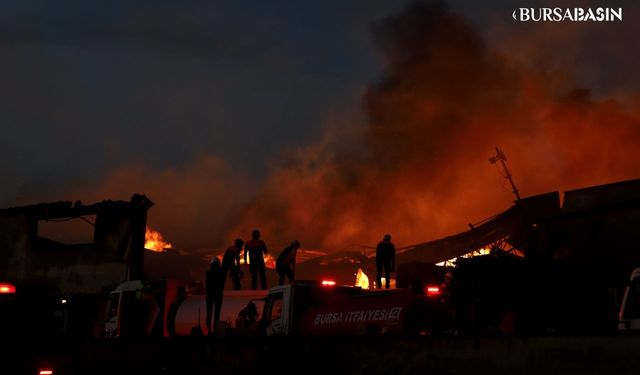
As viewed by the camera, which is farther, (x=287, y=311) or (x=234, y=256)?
(x=234, y=256)

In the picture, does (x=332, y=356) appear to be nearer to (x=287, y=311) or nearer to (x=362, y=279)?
(x=287, y=311)

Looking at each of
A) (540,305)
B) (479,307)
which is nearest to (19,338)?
(479,307)

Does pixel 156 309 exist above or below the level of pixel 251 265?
below

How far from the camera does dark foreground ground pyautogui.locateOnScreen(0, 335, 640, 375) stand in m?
9.17

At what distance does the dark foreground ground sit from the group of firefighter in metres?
2.67

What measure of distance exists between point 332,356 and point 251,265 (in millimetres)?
11875

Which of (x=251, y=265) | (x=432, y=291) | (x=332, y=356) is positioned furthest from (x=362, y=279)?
(x=332, y=356)

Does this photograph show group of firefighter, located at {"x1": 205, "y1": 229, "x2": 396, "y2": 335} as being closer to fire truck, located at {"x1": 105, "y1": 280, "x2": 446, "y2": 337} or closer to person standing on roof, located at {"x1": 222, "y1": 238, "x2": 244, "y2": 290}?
person standing on roof, located at {"x1": 222, "y1": 238, "x2": 244, "y2": 290}

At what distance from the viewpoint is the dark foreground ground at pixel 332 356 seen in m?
9.17

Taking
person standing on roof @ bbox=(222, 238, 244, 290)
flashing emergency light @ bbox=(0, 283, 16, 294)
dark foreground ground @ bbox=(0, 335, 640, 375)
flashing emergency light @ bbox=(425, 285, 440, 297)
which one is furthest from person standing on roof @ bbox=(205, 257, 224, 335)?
flashing emergency light @ bbox=(425, 285, 440, 297)

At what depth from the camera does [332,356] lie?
1230cm

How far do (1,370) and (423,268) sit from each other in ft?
42.8

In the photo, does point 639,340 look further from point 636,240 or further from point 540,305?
point 636,240

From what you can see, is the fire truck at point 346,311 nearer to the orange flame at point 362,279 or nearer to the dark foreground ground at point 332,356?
the dark foreground ground at point 332,356
